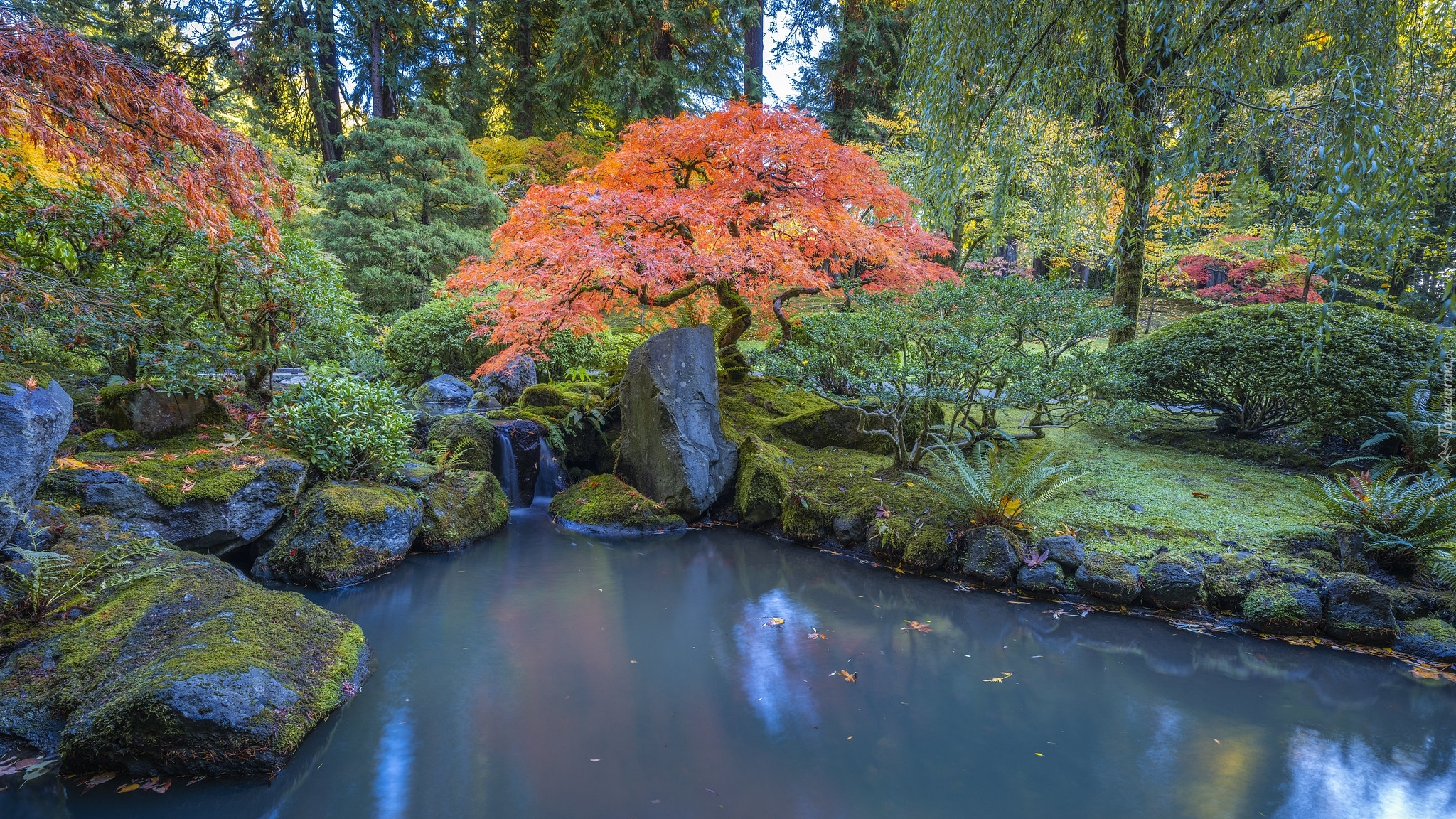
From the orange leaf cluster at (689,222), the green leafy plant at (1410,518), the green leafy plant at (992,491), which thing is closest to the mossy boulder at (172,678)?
the orange leaf cluster at (689,222)

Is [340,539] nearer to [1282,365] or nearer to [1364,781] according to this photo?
[1364,781]

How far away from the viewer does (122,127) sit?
3.18 meters

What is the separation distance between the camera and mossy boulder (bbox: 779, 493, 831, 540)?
5.38m

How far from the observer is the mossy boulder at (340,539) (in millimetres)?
4391

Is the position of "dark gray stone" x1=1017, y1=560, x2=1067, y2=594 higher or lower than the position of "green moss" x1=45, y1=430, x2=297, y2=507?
lower

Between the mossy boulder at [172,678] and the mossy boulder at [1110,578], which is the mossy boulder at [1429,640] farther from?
the mossy boulder at [172,678]

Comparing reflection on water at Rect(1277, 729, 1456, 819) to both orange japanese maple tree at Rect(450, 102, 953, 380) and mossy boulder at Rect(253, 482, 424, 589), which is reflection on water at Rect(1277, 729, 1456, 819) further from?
mossy boulder at Rect(253, 482, 424, 589)

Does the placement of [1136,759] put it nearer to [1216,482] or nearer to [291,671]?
[1216,482]

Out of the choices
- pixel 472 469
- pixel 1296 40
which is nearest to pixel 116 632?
pixel 472 469

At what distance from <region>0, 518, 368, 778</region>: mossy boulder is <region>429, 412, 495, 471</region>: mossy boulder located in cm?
293

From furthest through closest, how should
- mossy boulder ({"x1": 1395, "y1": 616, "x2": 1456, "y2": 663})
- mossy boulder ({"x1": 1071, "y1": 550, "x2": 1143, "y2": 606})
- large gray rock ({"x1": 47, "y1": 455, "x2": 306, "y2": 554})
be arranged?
1. mossy boulder ({"x1": 1071, "y1": 550, "x2": 1143, "y2": 606})
2. large gray rock ({"x1": 47, "y1": 455, "x2": 306, "y2": 554})
3. mossy boulder ({"x1": 1395, "y1": 616, "x2": 1456, "y2": 663})

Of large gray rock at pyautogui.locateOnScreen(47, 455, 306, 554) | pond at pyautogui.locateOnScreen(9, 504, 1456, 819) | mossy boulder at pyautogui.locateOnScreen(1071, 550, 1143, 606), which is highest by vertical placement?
large gray rock at pyautogui.locateOnScreen(47, 455, 306, 554)

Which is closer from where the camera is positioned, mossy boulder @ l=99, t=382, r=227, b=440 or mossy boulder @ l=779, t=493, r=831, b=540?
mossy boulder @ l=99, t=382, r=227, b=440

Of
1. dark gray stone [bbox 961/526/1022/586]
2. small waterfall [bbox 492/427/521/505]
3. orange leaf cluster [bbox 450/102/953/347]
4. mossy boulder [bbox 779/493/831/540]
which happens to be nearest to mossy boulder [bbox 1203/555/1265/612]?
dark gray stone [bbox 961/526/1022/586]
